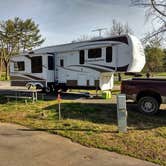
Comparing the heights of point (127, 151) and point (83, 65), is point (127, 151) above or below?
below

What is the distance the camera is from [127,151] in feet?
20.5

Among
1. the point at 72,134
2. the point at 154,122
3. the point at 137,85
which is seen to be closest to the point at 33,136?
the point at 72,134

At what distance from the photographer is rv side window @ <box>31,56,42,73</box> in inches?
714

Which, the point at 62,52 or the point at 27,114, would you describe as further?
the point at 62,52

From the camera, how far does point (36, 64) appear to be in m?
18.4

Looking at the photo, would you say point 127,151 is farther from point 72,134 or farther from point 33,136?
point 33,136

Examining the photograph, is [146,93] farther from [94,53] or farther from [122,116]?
[94,53]

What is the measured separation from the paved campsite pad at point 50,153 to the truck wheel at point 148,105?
13.7 ft

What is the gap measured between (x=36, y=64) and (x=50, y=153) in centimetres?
1269

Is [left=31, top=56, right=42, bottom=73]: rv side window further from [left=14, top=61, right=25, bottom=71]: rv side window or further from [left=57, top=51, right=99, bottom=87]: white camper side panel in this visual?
[left=57, top=51, right=99, bottom=87]: white camper side panel

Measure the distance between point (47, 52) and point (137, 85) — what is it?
8.82 meters

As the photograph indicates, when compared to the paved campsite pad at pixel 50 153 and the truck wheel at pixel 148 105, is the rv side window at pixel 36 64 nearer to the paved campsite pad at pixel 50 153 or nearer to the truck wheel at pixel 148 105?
the truck wheel at pixel 148 105

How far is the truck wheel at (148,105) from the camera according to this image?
10.3 m

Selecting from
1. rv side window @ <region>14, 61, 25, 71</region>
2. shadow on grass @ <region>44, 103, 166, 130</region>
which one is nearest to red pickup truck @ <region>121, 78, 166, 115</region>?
shadow on grass @ <region>44, 103, 166, 130</region>
